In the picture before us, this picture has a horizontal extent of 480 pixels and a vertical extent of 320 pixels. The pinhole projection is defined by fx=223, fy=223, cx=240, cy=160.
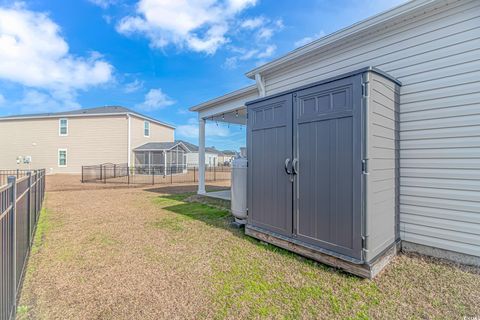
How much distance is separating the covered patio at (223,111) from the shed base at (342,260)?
446cm

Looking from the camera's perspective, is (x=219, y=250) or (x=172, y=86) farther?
(x=172, y=86)

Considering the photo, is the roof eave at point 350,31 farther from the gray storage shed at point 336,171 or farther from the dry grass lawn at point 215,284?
the dry grass lawn at point 215,284

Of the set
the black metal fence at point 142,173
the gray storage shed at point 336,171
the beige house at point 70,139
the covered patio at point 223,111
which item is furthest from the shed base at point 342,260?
the beige house at point 70,139

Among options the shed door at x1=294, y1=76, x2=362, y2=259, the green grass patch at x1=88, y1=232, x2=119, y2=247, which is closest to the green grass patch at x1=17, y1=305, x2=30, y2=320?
the green grass patch at x1=88, y1=232, x2=119, y2=247

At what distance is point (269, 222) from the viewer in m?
3.68

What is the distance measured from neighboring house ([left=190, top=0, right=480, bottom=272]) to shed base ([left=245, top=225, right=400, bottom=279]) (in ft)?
0.57

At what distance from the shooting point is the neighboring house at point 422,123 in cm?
281

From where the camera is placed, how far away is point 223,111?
8.06 meters

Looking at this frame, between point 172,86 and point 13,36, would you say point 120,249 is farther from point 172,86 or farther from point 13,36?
point 172,86

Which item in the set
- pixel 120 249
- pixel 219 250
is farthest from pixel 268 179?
pixel 120 249

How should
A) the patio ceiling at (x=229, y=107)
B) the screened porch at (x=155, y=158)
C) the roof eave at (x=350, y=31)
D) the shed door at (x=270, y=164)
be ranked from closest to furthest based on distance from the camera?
the roof eave at (x=350, y=31) < the shed door at (x=270, y=164) < the patio ceiling at (x=229, y=107) < the screened porch at (x=155, y=158)

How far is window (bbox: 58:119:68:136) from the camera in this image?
66.8 feet

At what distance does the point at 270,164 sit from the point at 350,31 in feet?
8.68

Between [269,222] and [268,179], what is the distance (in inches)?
27.9
